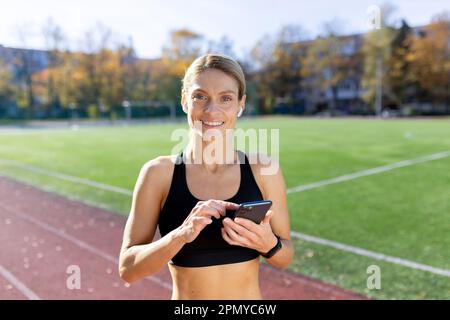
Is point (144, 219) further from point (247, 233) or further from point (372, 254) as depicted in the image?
point (372, 254)

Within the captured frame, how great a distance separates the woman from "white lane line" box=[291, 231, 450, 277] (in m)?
4.16

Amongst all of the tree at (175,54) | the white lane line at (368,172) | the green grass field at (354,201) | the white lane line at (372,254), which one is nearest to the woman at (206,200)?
the green grass field at (354,201)

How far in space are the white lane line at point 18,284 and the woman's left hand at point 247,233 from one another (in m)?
4.08

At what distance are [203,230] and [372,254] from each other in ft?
15.6

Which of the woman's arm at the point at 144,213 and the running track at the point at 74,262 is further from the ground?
the woman's arm at the point at 144,213

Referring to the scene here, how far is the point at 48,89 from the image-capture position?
172ft

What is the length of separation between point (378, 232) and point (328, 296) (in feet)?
8.25

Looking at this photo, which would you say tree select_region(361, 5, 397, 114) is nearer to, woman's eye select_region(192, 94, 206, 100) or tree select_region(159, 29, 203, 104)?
tree select_region(159, 29, 203, 104)

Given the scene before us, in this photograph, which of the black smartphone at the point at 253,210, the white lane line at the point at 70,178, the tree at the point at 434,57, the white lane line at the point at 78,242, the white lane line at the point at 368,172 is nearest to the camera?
the black smartphone at the point at 253,210

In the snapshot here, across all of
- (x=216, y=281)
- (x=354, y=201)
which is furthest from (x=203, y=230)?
(x=354, y=201)

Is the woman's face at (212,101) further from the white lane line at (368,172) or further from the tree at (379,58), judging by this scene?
the tree at (379,58)

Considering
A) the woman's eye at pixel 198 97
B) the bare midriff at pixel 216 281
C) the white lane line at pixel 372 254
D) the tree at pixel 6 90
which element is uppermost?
the tree at pixel 6 90

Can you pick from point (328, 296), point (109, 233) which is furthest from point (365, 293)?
point (109, 233)

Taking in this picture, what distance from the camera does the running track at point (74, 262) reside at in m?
Answer: 4.96
